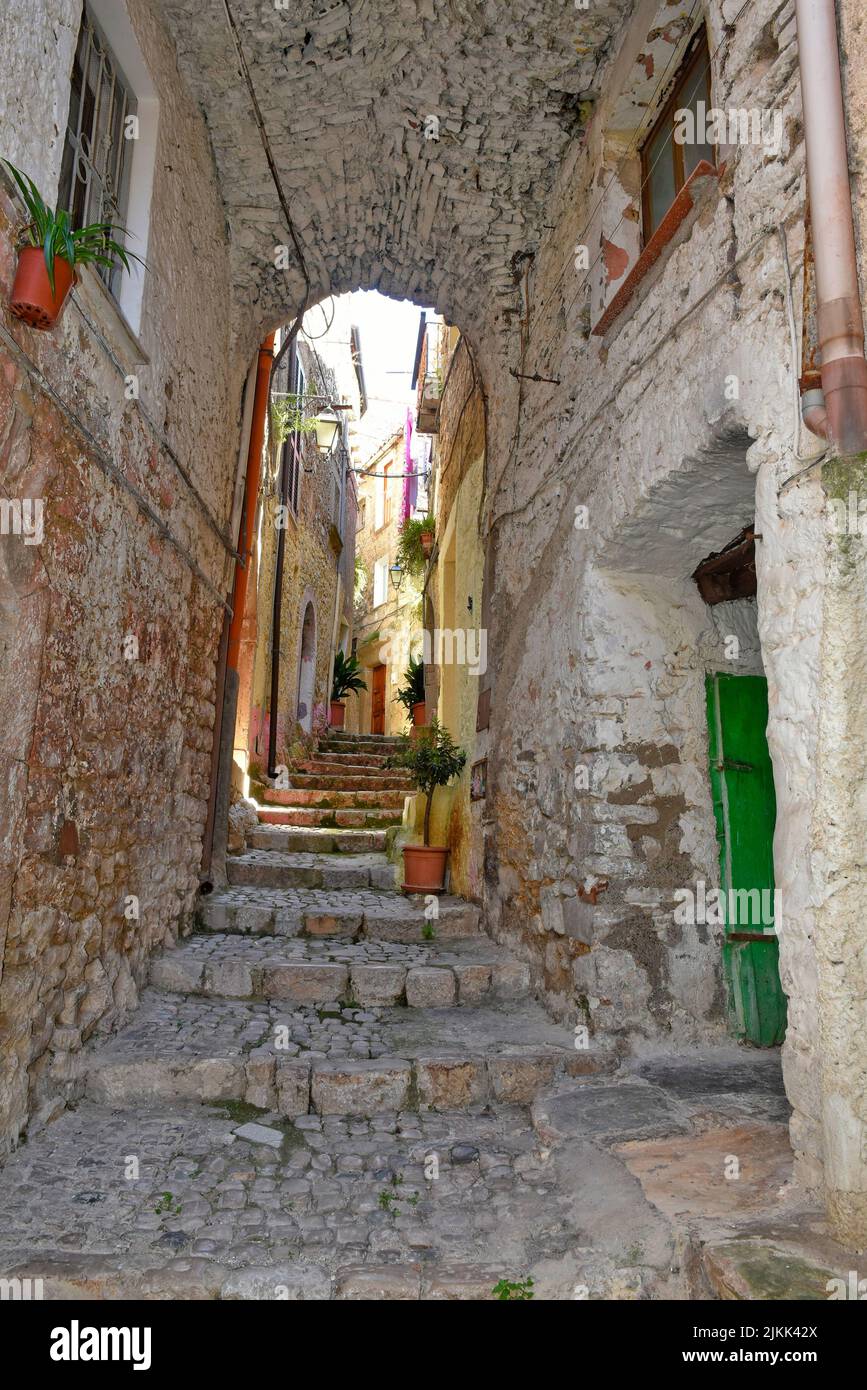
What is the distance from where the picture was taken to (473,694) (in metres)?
6.18

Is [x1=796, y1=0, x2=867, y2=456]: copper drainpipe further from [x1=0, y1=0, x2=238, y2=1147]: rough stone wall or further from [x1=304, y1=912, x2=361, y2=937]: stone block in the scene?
[x1=304, y1=912, x2=361, y2=937]: stone block

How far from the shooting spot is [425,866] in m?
5.88

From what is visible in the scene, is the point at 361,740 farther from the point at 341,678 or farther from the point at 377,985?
the point at 377,985

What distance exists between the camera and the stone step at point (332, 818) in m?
7.72

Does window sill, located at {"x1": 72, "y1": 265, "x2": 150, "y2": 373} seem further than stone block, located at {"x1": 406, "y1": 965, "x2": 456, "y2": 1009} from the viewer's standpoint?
No

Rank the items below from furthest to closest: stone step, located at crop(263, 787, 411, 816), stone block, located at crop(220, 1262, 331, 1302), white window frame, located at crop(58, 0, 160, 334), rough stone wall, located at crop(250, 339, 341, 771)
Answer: rough stone wall, located at crop(250, 339, 341, 771), stone step, located at crop(263, 787, 411, 816), white window frame, located at crop(58, 0, 160, 334), stone block, located at crop(220, 1262, 331, 1302)

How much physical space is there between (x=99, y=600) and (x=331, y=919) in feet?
8.31

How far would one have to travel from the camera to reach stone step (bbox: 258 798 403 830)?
25.3ft

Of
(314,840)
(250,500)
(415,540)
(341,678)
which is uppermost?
(415,540)

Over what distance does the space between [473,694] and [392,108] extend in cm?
368

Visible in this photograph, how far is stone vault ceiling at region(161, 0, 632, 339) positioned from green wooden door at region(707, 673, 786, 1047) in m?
3.27

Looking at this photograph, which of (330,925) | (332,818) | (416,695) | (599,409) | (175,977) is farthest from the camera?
(416,695)

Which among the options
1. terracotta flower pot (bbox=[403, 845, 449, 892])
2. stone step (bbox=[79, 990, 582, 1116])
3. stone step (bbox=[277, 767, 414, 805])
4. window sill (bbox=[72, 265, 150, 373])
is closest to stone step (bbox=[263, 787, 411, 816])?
stone step (bbox=[277, 767, 414, 805])

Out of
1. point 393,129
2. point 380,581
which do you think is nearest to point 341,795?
point 393,129
